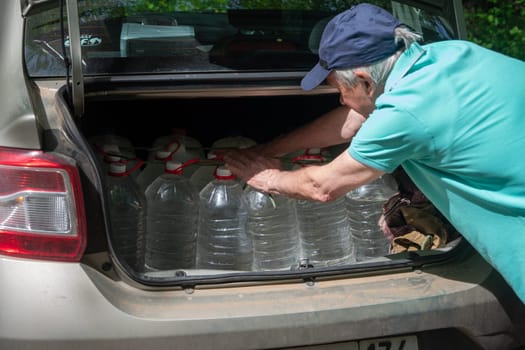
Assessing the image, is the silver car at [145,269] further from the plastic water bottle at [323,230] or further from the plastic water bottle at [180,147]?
the plastic water bottle at [323,230]

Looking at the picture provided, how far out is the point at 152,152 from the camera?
9.61ft

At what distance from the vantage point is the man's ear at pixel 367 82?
214 centimetres

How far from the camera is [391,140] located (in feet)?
6.54

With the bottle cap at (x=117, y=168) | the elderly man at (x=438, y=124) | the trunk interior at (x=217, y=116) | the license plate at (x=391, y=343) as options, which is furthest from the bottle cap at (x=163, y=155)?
the license plate at (x=391, y=343)

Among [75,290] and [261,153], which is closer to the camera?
[75,290]

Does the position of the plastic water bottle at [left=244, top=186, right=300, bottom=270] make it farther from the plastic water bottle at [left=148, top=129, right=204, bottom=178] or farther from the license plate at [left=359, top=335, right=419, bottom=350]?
the license plate at [left=359, top=335, right=419, bottom=350]

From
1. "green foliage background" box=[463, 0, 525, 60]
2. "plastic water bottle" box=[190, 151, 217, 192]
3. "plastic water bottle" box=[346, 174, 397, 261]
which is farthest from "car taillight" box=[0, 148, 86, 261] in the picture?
"green foliage background" box=[463, 0, 525, 60]

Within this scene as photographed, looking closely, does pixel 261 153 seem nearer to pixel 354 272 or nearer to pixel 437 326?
pixel 354 272

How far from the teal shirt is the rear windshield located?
537mm

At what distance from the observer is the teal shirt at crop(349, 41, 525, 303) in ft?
6.51

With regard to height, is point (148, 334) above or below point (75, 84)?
below

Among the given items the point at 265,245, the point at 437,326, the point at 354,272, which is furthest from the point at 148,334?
the point at 265,245

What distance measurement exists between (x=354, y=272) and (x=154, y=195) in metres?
0.97

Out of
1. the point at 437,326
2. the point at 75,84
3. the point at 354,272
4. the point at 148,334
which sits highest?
the point at 75,84
